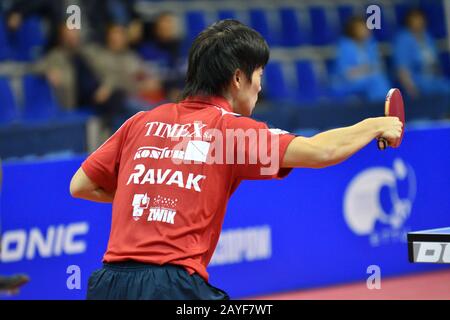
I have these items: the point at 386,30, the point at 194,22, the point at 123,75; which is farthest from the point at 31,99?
the point at 386,30

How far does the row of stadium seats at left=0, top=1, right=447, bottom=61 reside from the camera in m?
12.0

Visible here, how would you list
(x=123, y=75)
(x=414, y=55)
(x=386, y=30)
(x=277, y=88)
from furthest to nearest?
1. (x=386, y=30)
2. (x=414, y=55)
3. (x=277, y=88)
4. (x=123, y=75)

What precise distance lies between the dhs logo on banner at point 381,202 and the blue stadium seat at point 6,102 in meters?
3.66

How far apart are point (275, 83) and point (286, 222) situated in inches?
174

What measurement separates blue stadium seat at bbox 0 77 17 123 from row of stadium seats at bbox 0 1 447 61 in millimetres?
2482

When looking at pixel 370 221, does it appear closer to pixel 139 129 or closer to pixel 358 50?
pixel 358 50

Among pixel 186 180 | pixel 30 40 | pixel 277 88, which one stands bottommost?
pixel 186 180

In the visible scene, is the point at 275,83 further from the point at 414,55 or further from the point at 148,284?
the point at 148,284

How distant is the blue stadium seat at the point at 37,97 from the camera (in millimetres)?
9703

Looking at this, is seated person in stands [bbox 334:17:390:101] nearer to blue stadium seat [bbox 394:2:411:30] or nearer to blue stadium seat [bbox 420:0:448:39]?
blue stadium seat [bbox 394:2:411:30]

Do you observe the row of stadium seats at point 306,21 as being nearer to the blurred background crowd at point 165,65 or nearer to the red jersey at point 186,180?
the blurred background crowd at point 165,65

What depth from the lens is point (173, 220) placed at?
3.34m

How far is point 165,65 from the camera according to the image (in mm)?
10469
